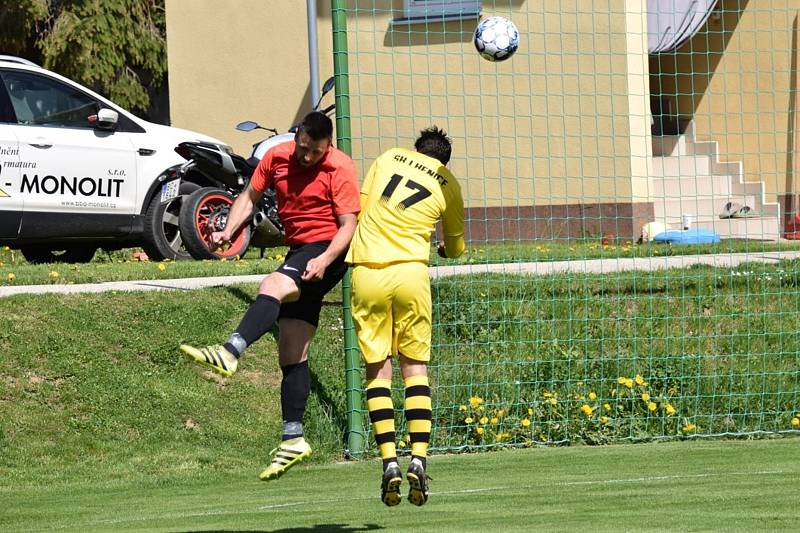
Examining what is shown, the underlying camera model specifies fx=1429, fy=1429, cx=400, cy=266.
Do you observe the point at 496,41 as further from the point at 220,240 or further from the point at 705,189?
the point at 705,189

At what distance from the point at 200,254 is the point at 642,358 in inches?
192

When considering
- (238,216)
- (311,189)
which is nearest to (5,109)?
(238,216)

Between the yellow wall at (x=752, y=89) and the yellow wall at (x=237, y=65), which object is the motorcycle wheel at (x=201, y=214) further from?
the yellow wall at (x=237, y=65)

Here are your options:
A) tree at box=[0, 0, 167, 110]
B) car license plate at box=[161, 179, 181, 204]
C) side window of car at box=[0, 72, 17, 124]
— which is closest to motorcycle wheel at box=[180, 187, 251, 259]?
car license plate at box=[161, 179, 181, 204]

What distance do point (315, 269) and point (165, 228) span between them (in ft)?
24.4

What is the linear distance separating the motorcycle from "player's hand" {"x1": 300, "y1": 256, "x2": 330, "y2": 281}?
A: 6.13 m

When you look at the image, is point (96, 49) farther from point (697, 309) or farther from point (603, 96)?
point (697, 309)

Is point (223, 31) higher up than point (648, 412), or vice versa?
point (223, 31)

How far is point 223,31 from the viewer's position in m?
21.0

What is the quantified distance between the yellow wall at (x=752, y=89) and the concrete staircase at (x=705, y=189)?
0.60 ft

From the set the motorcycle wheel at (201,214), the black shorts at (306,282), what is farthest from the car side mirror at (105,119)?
the black shorts at (306,282)

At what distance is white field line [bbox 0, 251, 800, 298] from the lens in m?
12.8

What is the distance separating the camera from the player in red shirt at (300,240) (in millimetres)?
7922

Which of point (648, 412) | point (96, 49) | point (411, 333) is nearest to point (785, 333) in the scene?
point (648, 412)
